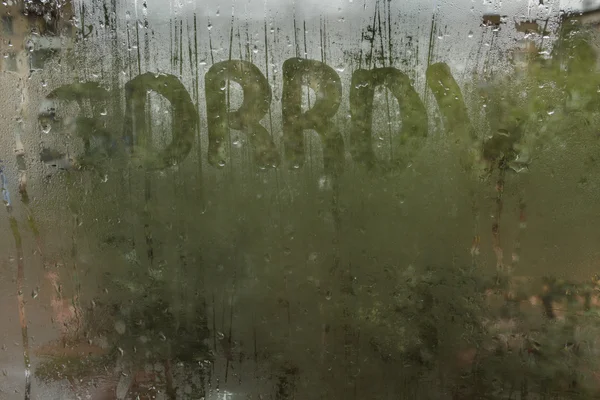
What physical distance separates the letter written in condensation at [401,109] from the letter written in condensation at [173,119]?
0.57m

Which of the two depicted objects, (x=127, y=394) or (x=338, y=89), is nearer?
(x=338, y=89)

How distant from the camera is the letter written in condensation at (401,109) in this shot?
148 centimetres

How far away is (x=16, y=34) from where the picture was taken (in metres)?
1.52

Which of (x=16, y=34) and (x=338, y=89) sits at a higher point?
(x=16, y=34)

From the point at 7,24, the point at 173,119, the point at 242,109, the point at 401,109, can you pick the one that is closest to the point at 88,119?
the point at 173,119

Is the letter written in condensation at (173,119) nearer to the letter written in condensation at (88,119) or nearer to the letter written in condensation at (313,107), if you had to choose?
the letter written in condensation at (88,119)

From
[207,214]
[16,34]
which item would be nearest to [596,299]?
[207,214]

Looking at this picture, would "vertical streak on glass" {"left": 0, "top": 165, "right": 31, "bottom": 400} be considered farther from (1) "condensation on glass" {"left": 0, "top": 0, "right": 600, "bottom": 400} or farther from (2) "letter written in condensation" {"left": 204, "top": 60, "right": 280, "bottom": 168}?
(2) "letter written in condensation" {"left": 204, "top": 60, "right": 280, "bottom": 168}

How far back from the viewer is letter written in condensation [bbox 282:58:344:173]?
4.88 feet

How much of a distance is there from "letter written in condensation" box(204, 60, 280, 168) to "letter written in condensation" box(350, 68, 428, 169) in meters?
0.30

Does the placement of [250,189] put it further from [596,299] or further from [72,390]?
[596,299]

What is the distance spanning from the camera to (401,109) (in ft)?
4.87

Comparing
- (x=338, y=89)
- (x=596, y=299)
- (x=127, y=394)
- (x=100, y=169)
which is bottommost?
(x=127, y=394)

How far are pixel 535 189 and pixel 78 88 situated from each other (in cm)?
166
